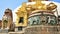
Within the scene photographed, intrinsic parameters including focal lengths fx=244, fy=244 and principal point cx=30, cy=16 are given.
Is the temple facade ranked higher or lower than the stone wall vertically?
higher

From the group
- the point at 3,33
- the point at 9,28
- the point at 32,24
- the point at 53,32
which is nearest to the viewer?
the point at 53,32

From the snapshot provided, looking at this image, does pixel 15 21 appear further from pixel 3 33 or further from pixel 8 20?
pixel 3 33

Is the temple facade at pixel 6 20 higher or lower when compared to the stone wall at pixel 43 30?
higher

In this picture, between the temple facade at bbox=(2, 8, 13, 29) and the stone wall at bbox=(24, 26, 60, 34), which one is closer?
the stone wall at bbox=(24, 26, 60, 34)

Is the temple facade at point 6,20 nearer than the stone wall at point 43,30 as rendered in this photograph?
No

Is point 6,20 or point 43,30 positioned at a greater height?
point 6,20

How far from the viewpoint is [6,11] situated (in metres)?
25.9

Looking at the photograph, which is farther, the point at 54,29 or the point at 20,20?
the point at 20,20

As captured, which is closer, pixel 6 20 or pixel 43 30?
pixel 43 30

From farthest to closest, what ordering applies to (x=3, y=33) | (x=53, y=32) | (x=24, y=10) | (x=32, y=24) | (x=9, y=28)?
1. (x=24, y=10)
2. (x=9, y=28)
3. (x=3, y=33)
4. (x=32, y=24)
5. (x=53, y=32)

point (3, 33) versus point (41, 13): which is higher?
point (41, 13)

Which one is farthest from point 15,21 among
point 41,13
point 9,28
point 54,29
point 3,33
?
point 54,29

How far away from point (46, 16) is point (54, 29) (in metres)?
1.91

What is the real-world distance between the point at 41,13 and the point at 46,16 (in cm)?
47
